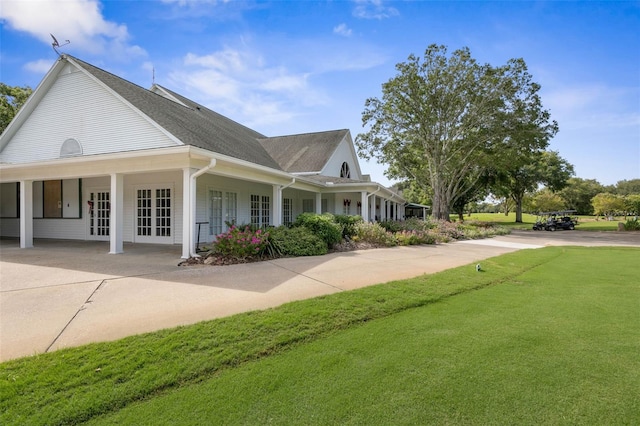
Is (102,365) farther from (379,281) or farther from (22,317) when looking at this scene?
(379,281)

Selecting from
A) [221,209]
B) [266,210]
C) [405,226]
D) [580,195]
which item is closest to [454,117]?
[405,226]

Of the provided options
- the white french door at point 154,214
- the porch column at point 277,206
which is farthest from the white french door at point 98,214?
the porch column at point 277,206

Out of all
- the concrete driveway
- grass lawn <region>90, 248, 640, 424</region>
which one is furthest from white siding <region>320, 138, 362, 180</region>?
grass lawn <region>90, 248, 640, 424</region>

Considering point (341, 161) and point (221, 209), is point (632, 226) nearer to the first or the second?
point (341, 161)

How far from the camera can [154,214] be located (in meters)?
12.2

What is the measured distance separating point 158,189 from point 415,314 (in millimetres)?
11066

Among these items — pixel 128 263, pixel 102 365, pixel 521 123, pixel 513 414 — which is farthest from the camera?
pixel 521 123

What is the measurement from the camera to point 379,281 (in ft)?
20.6

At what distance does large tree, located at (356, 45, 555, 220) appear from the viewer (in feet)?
73.0

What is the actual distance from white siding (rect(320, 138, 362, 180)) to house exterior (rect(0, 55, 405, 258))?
11.5 ft

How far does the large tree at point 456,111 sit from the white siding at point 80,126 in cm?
1896

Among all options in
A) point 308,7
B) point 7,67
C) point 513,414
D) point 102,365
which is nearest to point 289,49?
point 308,7

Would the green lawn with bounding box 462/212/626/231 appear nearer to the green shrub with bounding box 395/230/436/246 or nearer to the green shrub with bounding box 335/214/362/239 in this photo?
the green shrub with bounding box 395/230/436/246

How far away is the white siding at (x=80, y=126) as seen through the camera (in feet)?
33.2
